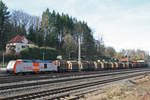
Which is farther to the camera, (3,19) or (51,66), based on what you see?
(3,19)

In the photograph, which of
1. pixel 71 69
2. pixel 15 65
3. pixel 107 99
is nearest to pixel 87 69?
pixel 71 69

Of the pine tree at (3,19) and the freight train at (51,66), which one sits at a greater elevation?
the pine tree at (3,19)

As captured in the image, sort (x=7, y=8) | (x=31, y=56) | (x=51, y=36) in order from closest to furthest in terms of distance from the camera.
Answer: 1. (x=31, y=56)
2. (x=7, y=8)
3. (x=51, y=36)

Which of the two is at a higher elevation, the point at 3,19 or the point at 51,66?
the point at 3,19

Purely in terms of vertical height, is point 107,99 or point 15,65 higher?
point 15,65

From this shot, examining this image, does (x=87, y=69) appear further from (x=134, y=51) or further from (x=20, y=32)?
(x=134, y=51)

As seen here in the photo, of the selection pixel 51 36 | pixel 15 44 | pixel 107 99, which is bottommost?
pixel 107 99

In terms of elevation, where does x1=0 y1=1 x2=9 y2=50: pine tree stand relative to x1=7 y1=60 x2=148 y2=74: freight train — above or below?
above

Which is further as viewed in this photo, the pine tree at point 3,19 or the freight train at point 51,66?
the pine tree at point 3,19

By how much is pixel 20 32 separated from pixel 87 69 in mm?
37184

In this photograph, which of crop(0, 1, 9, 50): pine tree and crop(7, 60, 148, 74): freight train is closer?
crop(7, 60, 148, 74): freight train

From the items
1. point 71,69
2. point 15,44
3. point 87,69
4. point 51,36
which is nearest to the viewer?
point 71,69

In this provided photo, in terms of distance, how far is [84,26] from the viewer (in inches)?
3236

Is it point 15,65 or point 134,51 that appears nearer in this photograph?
point 15,65
